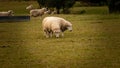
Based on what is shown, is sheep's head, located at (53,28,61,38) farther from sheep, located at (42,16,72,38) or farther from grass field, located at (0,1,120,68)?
grass field, located at (0,1,120,68)

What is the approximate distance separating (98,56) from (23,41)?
6356 millimetres

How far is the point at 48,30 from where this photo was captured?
915 inches

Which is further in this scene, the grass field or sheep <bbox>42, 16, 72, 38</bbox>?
sheep <bbox>42, 16, 72, 38</bbox>

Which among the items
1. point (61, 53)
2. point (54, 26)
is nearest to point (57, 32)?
point (54, 26)

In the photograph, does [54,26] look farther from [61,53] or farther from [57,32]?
[61,53]

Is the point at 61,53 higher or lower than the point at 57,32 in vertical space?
higher

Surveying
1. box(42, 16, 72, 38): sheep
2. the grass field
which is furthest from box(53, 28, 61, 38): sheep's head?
the grass field

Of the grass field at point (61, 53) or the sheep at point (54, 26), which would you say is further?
the sheep at point (54, 26)

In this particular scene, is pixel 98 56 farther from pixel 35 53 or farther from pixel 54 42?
pixel 54 42

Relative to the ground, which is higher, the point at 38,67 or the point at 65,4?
the point at 38,67

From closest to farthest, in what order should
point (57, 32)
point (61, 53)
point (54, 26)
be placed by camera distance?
1. point (61, 53)
2. point (54, 26)
3. point (57, 32)

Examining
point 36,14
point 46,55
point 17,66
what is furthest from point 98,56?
point 36,14

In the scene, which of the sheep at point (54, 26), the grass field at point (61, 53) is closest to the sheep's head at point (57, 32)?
the sheep at point (54, 26)

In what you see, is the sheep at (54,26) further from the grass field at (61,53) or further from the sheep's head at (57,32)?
the grass field at (61,53)
